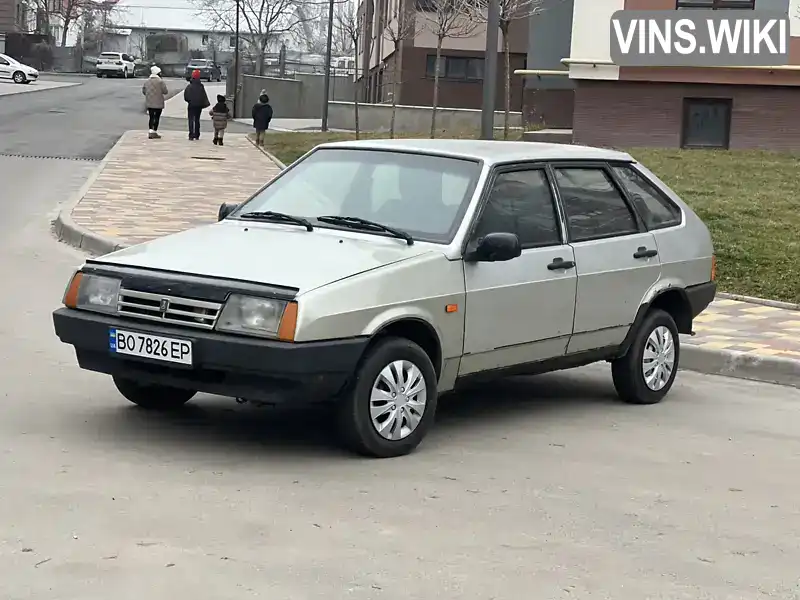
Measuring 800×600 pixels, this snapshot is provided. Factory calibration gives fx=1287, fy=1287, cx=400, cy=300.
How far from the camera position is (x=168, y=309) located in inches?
235

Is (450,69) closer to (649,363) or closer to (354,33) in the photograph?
(354,33)

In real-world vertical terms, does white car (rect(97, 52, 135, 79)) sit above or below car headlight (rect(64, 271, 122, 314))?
above

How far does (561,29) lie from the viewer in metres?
30.2

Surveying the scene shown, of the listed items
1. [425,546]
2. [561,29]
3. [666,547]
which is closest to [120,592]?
[425,546]

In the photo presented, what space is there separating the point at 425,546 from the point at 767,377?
16.0 feet

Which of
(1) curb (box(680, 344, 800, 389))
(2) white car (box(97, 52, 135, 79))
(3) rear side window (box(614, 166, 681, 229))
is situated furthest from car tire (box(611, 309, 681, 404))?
(2) white car (box(97, 52, 135, 79))

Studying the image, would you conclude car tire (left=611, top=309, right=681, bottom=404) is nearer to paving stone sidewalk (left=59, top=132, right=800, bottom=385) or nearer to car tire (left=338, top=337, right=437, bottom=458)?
paving stone sidewalk (left=59, top=132, right=800, bottom=385)

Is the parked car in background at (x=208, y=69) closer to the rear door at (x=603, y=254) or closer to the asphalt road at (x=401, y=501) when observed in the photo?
the rear door at (x=603, y=254)

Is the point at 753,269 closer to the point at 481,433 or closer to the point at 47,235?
the point at 481,433

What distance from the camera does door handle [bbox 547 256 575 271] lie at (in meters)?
7.11

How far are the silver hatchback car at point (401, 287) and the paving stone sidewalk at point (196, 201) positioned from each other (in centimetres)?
157

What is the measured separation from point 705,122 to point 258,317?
21588 mm

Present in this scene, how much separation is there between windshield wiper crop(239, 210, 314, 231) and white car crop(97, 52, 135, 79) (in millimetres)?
75373

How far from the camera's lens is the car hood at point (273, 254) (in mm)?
→ 5973
